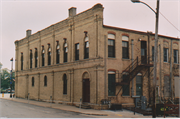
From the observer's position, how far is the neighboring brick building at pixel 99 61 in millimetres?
25109

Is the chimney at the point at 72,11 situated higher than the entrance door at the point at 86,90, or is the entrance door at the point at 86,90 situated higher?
the chimney at the point at 72,11

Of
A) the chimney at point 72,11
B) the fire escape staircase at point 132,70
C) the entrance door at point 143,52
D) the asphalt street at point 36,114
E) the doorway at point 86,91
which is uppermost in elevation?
the chimney at point 72,11

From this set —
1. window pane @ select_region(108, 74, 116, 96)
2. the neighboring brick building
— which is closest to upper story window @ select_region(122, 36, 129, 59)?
the neighboring brick building

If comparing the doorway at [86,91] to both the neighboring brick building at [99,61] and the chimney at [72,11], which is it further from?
the chimney at [72,11]

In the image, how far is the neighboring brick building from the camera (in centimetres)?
2511

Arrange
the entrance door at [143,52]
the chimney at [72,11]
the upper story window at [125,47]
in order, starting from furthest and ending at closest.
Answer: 1. the chimney at [72,11]
2. the entrance door at [143,52]
3. the upper story window at [125,47]

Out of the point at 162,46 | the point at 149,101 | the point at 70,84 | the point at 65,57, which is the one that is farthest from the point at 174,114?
the point at 65,57

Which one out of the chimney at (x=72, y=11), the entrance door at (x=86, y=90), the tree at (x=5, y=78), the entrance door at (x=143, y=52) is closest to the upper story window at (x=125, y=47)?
the entrance door at (x=143, y=52)

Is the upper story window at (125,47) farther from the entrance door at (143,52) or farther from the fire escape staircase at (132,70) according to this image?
the entrance door at (143,52)

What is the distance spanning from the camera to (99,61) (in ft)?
81.5

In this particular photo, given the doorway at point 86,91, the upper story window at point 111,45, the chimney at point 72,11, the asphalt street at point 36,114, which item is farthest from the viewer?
the chimney at point 72,11

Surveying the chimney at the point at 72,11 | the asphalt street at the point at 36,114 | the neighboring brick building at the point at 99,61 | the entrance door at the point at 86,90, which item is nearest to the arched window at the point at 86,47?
the neighboring brick building at the point at 99,61

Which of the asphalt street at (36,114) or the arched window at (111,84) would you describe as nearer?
the asphalt street at (36,114)

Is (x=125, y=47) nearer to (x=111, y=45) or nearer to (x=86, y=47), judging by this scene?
(x=111, y=45)
